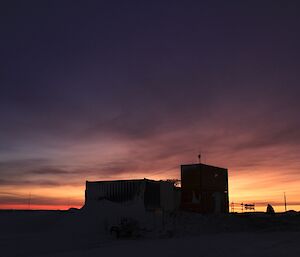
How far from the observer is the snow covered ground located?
80.2 ft

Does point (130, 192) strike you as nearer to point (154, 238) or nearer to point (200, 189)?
point (154, 238)

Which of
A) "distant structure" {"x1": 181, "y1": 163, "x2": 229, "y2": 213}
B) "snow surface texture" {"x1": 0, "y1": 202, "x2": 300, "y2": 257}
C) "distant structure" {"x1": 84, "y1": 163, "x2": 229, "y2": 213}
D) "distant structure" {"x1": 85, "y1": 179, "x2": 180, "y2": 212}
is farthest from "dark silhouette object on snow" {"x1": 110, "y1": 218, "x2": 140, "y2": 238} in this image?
"distant structure" {"x1": 181, "y1": 163, "x2": 229, "y2": 213}

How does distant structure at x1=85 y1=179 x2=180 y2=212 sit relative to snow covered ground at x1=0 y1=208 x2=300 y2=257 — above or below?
above

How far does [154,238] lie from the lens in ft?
113

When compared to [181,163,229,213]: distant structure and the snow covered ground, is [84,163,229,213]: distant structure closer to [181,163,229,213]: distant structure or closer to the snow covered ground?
[181,163,229,213]: distant structure

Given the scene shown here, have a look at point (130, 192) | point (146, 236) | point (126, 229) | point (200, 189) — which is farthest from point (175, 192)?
point (126, 229)

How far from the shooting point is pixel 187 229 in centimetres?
4006

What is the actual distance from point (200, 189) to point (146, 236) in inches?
707

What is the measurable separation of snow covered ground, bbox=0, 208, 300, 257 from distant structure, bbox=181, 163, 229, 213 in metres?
3.59

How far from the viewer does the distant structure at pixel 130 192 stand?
41844mm

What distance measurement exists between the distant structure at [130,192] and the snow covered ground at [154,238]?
101 inches

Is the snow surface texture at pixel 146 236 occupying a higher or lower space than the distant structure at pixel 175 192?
lower

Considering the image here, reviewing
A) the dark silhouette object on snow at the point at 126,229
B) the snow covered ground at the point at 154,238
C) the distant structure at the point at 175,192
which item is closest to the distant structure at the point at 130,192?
the distant structure at the point at 175,192

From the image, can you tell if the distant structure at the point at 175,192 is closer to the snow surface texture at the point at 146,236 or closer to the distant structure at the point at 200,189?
the distant structure at the point at 200,189
